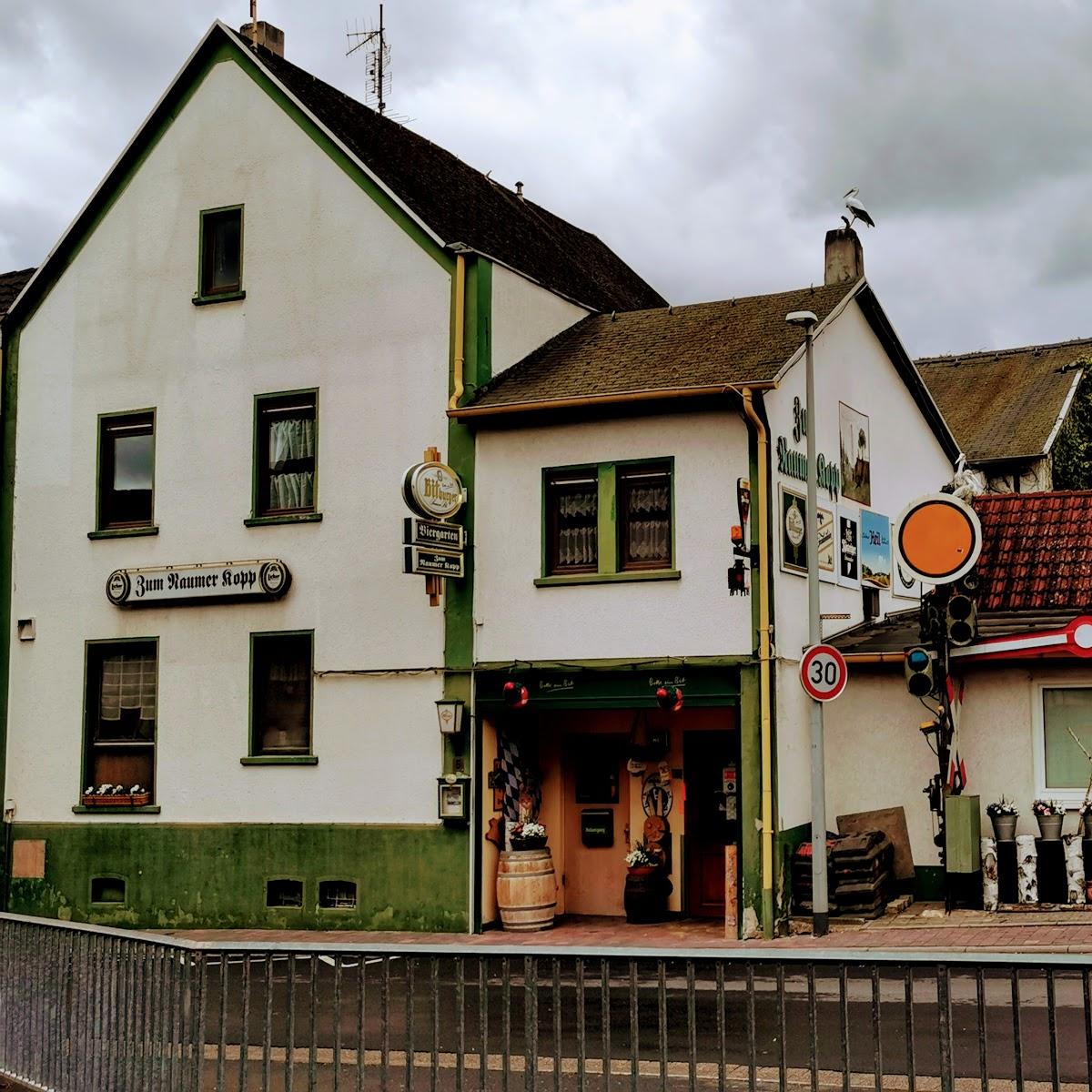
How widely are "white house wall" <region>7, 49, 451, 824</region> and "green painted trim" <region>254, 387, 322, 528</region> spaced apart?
0.30 ft

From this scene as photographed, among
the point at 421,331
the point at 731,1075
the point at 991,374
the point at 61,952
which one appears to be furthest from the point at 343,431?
the point at 991,374

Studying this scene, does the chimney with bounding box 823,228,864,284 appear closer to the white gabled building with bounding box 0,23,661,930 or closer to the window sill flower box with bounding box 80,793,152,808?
the white gabled building with bounding box 0,23,661,930

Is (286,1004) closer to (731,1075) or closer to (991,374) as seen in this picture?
(731,1075)

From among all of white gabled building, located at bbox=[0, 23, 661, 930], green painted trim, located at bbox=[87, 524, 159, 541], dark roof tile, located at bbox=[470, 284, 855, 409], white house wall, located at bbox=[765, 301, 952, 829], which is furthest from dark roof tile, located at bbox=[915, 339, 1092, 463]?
green painted trim, located at bbox=[87, 524, 159, 541]

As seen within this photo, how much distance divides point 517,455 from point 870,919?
22.1 feet

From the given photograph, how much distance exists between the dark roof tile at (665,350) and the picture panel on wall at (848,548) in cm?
282

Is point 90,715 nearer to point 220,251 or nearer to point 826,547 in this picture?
point 220,251

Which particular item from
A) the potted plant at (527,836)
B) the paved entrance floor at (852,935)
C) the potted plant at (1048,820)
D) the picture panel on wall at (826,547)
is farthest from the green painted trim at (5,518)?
the potted plant at (1048,820)

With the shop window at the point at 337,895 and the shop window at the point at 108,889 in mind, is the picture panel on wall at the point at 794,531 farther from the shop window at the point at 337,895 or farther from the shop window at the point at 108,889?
the shop window at the point at 108,889

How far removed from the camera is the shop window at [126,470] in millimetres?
22844

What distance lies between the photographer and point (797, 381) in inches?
810

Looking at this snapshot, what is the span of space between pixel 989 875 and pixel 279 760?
8622 mm

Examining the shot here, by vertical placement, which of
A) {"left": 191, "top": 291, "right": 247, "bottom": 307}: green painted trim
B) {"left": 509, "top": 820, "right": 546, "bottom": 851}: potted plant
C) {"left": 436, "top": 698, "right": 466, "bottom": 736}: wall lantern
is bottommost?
{"left": 509, "top": 820, "right": 546, "bottom": 851}: potted plant

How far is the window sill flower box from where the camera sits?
22219 mm
